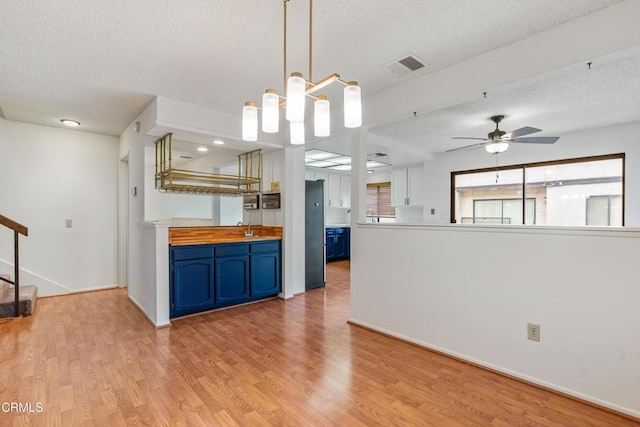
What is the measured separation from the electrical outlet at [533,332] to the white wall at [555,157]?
3.32 metres

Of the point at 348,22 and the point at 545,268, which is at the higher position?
the point at 348,22

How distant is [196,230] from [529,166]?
542cm

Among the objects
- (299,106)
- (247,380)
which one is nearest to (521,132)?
(299,106)

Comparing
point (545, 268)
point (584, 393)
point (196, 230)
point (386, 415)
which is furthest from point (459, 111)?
point (196, 230)

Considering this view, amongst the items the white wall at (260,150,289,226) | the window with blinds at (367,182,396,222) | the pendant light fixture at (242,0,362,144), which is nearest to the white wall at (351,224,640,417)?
the pendant light fixture at (242,0,362,144)

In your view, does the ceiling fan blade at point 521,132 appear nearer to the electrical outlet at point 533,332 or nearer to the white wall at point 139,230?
the electrical outlet at point 533,332

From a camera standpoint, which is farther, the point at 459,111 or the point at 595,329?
the point at 459,111

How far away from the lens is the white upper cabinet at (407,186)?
6.71 m

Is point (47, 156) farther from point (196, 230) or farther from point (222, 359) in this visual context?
point (222, 359)

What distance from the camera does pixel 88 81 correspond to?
289 centimetres

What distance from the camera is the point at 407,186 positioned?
6.93 m

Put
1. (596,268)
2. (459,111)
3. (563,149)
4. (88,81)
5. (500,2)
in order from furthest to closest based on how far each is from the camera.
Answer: (563,149) → (459,111) → (88,81) → (596,268) → (500,2)

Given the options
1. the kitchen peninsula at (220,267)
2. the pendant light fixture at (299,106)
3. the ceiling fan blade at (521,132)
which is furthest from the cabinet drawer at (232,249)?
the ceiling fan blade at (521,132)

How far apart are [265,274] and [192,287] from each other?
1008 mm
